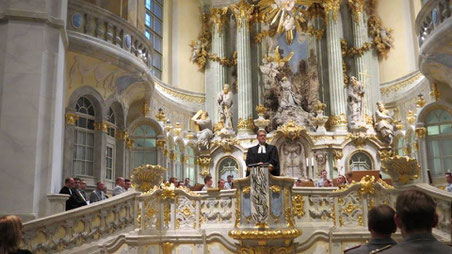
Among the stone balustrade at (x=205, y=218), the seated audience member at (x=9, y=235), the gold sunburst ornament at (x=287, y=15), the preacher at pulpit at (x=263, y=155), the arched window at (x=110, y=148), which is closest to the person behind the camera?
the seated audience member at (x=9, y=235)

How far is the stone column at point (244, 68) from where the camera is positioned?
21562 mm

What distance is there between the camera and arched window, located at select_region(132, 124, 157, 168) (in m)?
17.5

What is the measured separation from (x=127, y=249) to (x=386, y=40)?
16702 millimetres

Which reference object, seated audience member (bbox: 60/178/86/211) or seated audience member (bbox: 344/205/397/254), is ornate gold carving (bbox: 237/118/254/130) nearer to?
seated audience member (bbox: 60/178/86/211)

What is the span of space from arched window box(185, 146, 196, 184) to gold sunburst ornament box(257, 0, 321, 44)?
270 inches

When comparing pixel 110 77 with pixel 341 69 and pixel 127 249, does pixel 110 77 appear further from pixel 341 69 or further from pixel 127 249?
pixel 341 69

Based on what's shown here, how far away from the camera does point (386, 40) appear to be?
21.6 metres

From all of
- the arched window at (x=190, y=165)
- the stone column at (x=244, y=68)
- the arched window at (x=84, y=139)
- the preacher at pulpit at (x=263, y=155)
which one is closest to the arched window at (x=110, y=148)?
the arched window at (x=84, y=139)

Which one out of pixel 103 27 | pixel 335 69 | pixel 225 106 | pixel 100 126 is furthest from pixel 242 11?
pixel 100 126

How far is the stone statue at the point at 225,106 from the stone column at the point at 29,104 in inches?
444

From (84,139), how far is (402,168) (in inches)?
347

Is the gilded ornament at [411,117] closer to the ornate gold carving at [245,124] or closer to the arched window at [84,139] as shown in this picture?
the ornate gold carving at [245,124]

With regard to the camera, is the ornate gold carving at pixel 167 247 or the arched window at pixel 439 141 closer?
the ornate gold carving at pixel 167 247

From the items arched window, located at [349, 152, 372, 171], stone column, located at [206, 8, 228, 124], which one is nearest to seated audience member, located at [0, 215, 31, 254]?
arched window, located at [349, 152, 372, 171]
